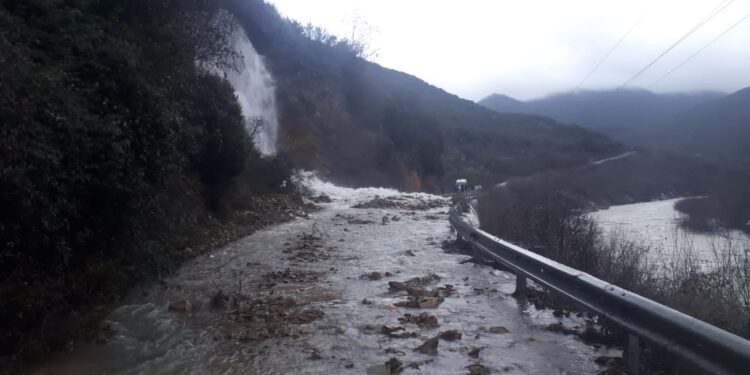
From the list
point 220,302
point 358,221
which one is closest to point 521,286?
point 220,302

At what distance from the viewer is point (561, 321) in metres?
7.85

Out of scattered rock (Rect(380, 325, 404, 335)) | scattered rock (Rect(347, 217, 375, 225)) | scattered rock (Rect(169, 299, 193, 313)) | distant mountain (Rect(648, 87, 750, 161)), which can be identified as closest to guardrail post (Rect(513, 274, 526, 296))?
scattered rock (Rect(380, 325, 404, 335))

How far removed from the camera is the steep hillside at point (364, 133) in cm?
4566

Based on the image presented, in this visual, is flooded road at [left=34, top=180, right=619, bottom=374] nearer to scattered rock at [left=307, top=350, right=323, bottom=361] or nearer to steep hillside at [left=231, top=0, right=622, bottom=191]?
scattered rock at [left=307, top=350, right=323, bottom=361]

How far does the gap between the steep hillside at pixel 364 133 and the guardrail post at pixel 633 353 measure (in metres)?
33.0

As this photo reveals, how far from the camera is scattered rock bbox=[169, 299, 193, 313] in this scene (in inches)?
335

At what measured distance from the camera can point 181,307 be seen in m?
8.55

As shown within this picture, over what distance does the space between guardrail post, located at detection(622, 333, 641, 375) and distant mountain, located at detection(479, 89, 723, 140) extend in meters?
31.1

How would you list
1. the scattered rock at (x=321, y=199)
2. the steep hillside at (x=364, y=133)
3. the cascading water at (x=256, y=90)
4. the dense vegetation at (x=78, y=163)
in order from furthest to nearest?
the steep hillside at (x=364, y=133)
the cascading water at (x=256, y=90)
the scattered rock at (x=321, y=199)
the dense vegetation at (x=78, y=163)

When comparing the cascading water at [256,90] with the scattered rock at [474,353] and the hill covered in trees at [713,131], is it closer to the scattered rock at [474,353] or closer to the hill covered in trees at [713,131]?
the hill covered in trees at [713,131]

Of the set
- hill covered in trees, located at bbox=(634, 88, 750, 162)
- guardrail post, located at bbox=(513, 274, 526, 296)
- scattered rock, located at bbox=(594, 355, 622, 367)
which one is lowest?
scattered rock, located at bbox=(594, 355, 622, 367)

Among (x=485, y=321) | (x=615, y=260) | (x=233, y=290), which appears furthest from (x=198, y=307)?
(x=615, y=260)

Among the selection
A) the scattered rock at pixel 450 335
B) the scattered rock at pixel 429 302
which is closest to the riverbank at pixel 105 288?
the scattered rock at pixel 450 335

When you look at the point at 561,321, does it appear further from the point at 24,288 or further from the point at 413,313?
the point at 24,288
